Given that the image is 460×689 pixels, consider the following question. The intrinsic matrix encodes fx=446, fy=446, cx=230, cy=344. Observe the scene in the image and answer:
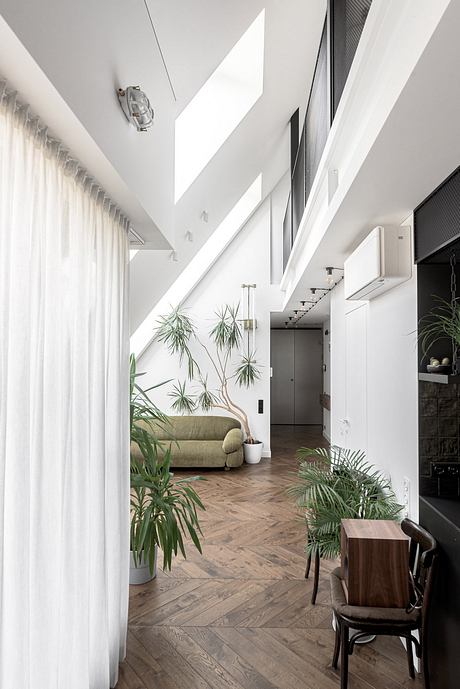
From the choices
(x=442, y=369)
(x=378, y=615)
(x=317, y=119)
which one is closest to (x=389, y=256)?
(x=442, y=369)

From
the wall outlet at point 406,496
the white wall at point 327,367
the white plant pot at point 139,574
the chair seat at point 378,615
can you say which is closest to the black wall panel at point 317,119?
the wall outlet at point 406,496

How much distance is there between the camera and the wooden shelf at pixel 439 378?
2006 millimetres

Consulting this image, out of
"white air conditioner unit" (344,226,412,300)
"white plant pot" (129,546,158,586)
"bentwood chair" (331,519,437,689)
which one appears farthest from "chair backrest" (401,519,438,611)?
"white plant pot" (129,546,158,586)

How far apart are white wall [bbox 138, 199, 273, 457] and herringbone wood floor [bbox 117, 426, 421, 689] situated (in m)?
3.32

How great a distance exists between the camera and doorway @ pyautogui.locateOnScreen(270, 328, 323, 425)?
10625mm

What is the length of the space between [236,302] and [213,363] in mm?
1083

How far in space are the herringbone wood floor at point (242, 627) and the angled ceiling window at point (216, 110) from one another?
3194mm

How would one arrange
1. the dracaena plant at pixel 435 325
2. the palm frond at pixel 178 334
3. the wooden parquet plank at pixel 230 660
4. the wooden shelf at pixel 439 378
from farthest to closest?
the palm frond at pixel 178 334 → the dracaena plant at pixel 435 325 → the wooden parquet plank at pixel 230 660 → the wooden shelf at pixel 439 378

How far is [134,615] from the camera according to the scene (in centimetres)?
270

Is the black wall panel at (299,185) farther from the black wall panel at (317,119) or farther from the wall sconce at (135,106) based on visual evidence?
the wall sconce at (135,106)

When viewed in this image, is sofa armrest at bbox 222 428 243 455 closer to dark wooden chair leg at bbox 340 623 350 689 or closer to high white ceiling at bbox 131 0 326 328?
high white ceiling at bbox 131 0 326 328

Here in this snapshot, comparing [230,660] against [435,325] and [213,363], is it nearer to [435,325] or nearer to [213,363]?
[435,325]

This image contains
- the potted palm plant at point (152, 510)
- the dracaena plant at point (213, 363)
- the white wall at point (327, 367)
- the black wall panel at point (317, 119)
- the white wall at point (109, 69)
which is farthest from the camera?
the white wall at point (327, 367)

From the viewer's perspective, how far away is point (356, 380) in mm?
3973
